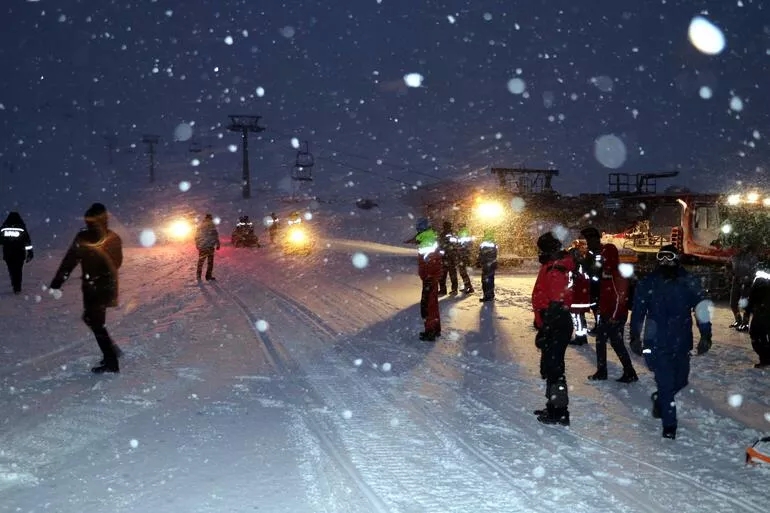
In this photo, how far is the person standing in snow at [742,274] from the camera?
952 cm

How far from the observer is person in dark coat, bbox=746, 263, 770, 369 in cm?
762

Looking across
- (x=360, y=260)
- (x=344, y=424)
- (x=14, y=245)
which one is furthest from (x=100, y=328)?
(x=360, y=260)

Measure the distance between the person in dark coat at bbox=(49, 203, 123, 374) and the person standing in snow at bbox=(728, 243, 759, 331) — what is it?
30.1 ft

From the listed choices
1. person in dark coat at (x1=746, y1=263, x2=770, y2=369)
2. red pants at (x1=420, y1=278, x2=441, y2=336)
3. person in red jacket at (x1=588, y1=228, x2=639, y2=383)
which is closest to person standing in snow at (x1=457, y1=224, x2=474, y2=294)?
red pants at (x1=420, y1=278, x2=441, y2=336)

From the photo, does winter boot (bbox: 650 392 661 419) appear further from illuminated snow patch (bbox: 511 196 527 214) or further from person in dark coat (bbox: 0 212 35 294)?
illuminated snow patch (bbox: 511 196 527 214)

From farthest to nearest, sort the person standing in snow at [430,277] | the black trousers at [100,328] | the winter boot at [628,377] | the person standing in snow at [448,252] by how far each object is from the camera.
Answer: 1. the person standing in snow at [448,252]
2. the person standing in snow at [430,277]
3. the winter boot at [628,377]
4. the black trousers at [100,328]

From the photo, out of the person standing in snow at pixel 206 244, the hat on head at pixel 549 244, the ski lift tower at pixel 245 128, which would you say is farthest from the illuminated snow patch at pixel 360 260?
the ski lift tower at pixel 245 128

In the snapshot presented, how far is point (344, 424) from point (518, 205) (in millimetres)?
24388

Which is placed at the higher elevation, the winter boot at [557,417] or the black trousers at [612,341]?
the black trousers at [612,341]

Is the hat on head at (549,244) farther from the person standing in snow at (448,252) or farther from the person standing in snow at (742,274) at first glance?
the person standing in snow at (448,252)

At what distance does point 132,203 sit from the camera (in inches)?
2522

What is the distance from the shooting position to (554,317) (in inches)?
212

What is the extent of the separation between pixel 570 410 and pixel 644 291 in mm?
1457

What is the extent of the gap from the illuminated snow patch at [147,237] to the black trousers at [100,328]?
28.3 m
